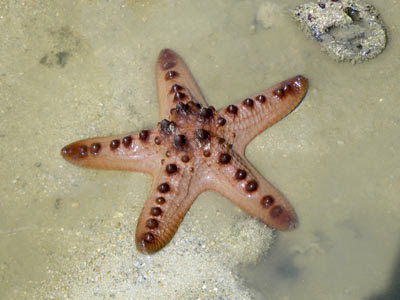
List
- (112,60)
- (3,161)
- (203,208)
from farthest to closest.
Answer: (112,60) < (3,161) < (203,208)

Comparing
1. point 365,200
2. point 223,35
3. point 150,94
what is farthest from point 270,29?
point 365,200

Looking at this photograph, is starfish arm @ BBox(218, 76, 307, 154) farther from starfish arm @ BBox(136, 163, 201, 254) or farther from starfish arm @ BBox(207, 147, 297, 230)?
starfish arm @ BBox(136, 163, 201, 254)

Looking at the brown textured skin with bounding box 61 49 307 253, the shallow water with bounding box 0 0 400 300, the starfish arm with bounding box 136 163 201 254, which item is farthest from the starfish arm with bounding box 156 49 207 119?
the starfish arm with bounding box 136 163 201 254

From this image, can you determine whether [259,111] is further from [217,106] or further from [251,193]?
[251,193]

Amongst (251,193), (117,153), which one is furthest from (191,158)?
(117,153)

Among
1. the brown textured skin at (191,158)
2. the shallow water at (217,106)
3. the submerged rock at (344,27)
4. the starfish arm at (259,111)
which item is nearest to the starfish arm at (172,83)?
the brown textured skin at (191,158)

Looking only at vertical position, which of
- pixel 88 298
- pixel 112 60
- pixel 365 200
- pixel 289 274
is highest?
pixel 112 60

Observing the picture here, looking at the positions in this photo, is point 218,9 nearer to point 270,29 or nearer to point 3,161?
point 270,29
